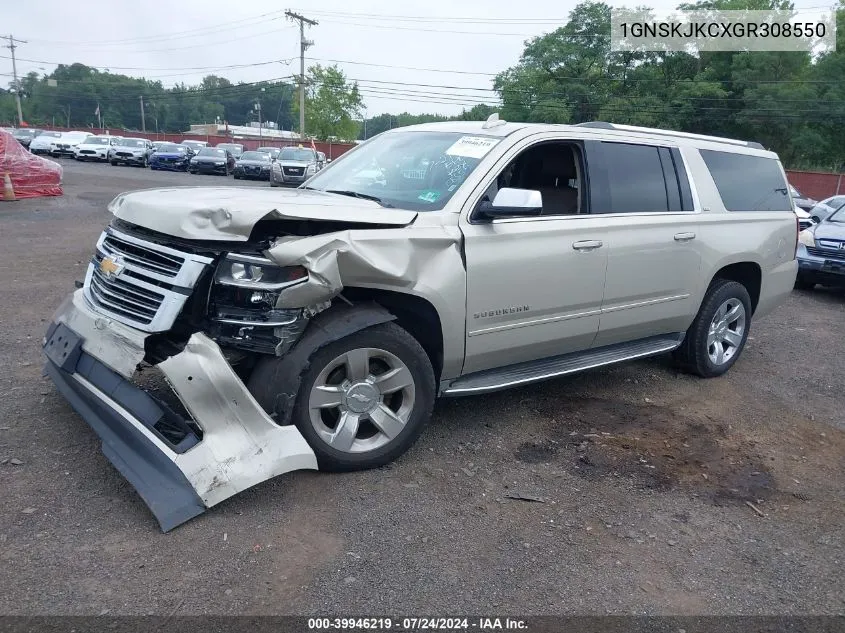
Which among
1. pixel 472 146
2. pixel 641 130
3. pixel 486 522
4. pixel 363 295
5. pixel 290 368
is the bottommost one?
pixel 486 522

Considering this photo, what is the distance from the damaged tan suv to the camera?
10.6 feet

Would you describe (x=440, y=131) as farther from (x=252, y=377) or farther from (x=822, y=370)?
(x=822, y=370)

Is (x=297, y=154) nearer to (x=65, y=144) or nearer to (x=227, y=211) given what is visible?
(x=65, y=144)

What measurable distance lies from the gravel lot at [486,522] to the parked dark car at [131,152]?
106ft

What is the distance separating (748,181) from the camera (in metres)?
5.76

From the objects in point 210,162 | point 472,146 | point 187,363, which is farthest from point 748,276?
point 210,162

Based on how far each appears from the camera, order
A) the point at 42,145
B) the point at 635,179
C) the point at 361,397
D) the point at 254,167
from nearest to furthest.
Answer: the point at 361,397 → the point at 635,179 → the point at 254,167 → the point at 42,145

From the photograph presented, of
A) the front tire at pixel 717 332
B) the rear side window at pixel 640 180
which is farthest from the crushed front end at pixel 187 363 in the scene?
the front tire at pixel 717 332

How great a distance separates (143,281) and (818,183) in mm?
36974

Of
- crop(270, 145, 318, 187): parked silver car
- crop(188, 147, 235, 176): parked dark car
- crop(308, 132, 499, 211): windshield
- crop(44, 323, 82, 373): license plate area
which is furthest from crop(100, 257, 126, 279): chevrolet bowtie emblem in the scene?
crop(188, 147, 235, 176): parked dark car

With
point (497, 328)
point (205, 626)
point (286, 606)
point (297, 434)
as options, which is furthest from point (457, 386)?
point (205, 626)

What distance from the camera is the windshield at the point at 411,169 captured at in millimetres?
4070

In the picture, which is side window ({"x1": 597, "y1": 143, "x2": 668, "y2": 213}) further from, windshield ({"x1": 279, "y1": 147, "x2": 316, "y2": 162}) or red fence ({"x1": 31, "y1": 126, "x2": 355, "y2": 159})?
red fence ({"x1": 31, "y1": 126, "x2": 355, "y2": 159})

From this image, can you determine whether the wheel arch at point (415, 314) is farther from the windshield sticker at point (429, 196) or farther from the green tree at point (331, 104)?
the green tree at point (331, 104)
